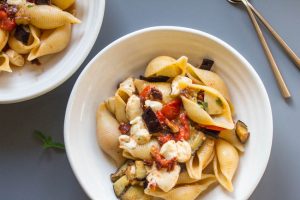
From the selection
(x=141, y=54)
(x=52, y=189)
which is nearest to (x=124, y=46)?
(x=141, y=54)

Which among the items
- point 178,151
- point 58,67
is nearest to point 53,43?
point 58,67

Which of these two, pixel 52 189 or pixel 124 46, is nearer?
pixel 124 46

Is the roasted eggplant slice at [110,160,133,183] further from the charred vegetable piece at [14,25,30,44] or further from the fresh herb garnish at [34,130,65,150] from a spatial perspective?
the charred vegetable piece at [14,25,30,44]

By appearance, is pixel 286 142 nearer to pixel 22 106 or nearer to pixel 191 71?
pixel 191 71

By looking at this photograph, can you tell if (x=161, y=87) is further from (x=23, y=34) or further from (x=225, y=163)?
(x=23, y=34)

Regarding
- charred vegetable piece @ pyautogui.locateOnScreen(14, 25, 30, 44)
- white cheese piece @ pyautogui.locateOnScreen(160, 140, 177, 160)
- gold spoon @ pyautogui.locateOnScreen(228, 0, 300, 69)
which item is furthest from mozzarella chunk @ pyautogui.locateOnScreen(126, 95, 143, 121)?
gold spoon @ pyautogui.locateOnScreen(228, 0, 300, 69)

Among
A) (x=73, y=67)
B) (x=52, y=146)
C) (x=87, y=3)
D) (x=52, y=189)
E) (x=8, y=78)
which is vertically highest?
(x=87, y=3)

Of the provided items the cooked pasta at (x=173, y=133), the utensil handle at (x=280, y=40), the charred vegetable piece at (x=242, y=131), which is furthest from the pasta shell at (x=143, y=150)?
the utensil handle at (x=280, y=40)
